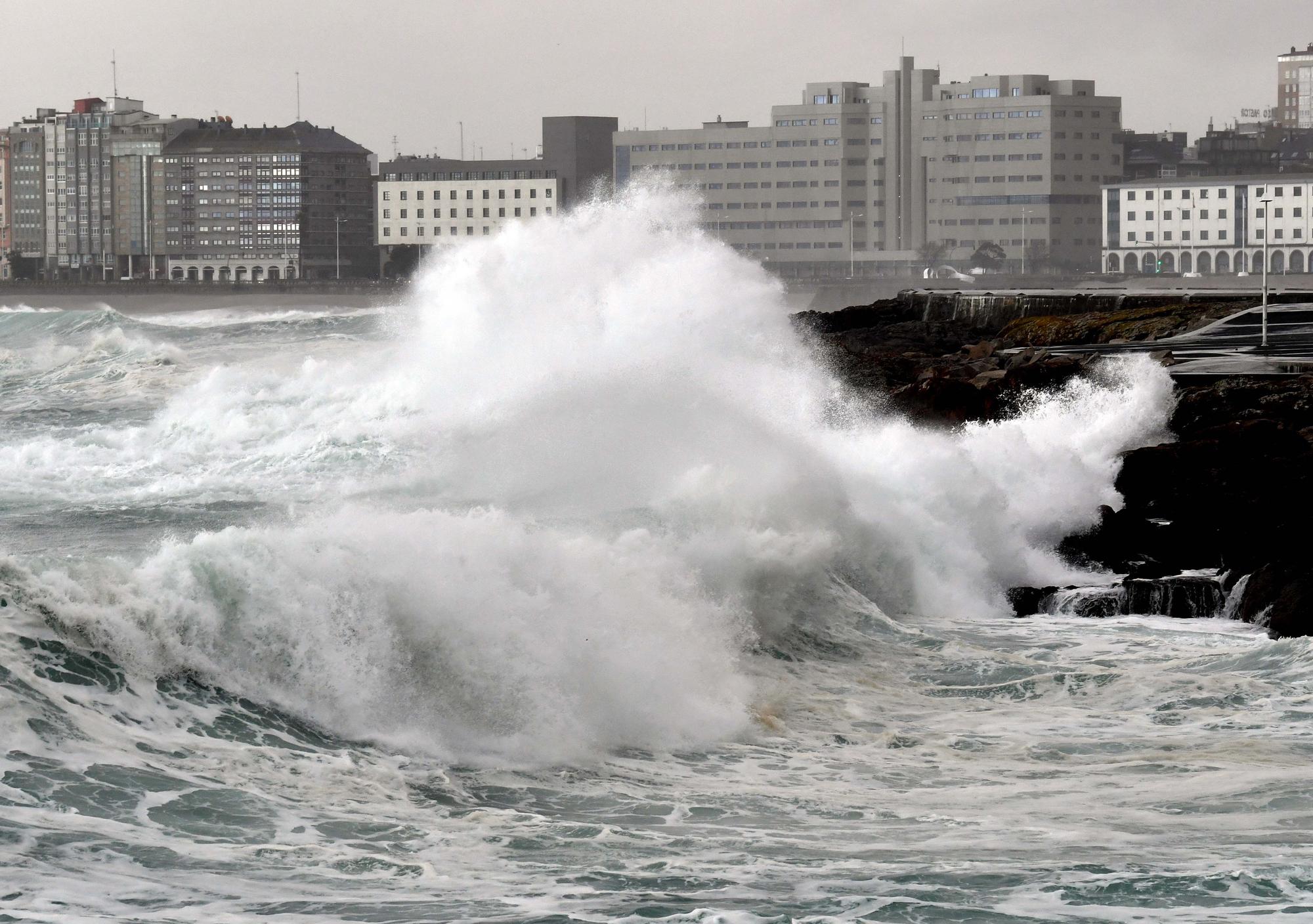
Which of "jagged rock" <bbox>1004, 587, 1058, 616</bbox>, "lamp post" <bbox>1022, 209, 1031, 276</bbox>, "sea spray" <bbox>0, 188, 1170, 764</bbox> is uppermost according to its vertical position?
"lamp post" <bbox>1022, 209, 1031, 276</bbox>

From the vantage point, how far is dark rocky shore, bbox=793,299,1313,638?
15.8 m

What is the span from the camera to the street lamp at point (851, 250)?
121 m

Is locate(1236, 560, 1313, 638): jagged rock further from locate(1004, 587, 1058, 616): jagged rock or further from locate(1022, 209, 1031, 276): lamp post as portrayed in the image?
locate(1022, 209, 1031, 276): lamp post

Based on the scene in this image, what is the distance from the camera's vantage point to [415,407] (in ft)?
89.2

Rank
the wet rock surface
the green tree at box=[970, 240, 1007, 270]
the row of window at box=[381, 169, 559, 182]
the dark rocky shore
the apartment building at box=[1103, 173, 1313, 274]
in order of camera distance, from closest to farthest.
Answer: the dark rocky shore → the wet rock surface → the apartment building at box=[1103, 173, 1313, 274] → the green tree at box=[970, 240, 1007, 270] → the row of window at box=[381, 169, 559, 182]

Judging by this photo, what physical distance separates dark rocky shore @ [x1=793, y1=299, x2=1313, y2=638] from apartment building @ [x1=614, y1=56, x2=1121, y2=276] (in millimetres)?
95928

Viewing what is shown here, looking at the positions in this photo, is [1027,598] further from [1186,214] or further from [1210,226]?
[1186,214]

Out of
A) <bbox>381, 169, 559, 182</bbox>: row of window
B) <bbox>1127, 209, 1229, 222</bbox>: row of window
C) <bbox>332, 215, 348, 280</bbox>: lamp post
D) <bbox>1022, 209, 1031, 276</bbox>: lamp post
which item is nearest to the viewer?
<bbox>1127, 209, 1229, 222</bbox>: row of window

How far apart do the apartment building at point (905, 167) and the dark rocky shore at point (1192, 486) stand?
3777 inches

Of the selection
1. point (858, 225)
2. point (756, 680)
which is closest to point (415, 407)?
point (756, 680)

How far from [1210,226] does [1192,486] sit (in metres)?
99.2

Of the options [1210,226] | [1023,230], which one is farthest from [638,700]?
[1023,230]

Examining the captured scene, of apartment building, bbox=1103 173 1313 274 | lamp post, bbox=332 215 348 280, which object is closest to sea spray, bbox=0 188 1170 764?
apartment building, bbox=1103 173 1313 274

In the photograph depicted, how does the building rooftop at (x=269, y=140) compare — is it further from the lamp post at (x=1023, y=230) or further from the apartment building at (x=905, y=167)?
the lamp post at (x=1023, y=230)
